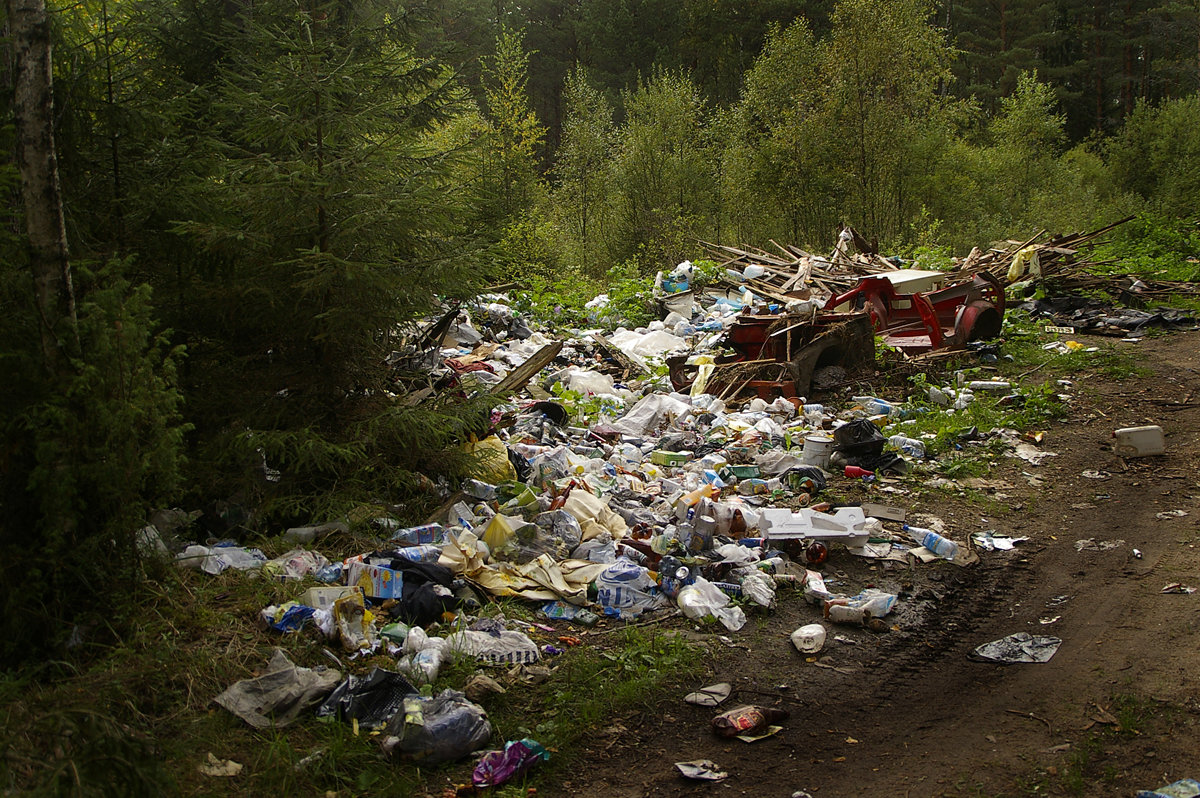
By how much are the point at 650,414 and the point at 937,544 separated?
360cm

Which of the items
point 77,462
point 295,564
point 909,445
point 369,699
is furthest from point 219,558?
point 909,445

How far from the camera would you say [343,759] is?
11.1 feet

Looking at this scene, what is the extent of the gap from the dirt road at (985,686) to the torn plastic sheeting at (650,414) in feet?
10.2

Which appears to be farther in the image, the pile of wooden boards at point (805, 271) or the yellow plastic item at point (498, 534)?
the pile of wooden boards at point (805, 271)

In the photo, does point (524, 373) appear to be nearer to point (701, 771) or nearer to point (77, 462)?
point (77, 462)

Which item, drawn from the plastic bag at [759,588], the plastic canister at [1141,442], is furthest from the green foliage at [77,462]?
the plastic canister at [1141,442]

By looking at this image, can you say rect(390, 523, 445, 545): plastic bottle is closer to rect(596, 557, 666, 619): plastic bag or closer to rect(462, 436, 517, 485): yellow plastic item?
rect(462, 436, 517, 485): yellow plastic item

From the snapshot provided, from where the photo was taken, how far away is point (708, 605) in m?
4.76

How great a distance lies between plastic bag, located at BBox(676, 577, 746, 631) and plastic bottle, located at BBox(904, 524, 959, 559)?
167cm

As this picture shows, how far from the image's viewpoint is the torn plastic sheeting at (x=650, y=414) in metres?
8.41

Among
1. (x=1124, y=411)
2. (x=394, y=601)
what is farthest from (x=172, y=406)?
(x=1124, y=411)

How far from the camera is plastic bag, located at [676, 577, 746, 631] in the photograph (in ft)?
15.4

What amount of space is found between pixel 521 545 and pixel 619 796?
221cm

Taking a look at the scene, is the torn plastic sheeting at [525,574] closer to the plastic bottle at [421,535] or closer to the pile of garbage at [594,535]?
the pile of garbage at [594,535]
